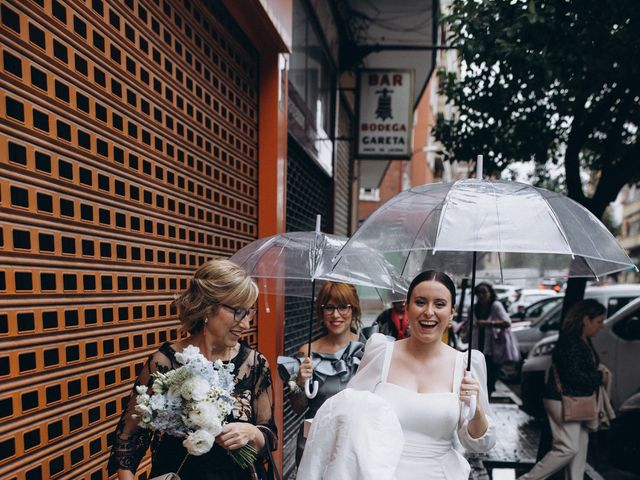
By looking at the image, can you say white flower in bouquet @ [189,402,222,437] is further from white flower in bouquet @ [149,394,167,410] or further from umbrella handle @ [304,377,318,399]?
umbrella handle @ [304,377,318,399]

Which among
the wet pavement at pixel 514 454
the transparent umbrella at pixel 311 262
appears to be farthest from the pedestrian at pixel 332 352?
the wet pavement at pixel 514 454

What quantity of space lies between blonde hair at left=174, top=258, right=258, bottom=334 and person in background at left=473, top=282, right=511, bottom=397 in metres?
6.63

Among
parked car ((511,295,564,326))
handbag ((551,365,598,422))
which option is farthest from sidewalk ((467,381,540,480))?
parked car ((511,295,564,326))

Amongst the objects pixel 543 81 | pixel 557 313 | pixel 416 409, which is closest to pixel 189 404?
pixel 416 409

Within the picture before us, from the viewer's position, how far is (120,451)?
7.96 feet

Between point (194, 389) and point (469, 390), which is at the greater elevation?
point (194, 389)

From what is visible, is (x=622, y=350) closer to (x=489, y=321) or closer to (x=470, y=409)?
(x=489, y=321)

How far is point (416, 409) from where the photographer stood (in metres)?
2.91

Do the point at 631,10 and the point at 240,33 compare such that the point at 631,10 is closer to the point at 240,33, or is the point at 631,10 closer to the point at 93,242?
the point at 240,33

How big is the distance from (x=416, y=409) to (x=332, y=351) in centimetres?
138

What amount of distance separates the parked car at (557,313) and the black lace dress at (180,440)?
860 centimetres

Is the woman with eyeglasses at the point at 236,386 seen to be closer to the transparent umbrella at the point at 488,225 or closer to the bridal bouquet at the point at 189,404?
the bridal bouquet at the point at 189,404

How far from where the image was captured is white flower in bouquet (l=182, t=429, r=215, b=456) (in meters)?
2.13

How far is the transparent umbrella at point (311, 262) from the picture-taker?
393 centimetres
